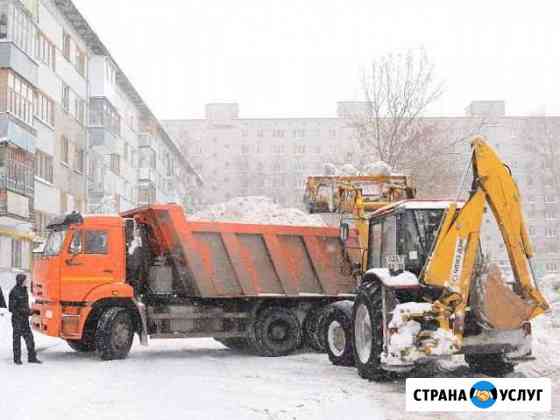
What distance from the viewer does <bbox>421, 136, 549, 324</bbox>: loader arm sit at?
10.8 m

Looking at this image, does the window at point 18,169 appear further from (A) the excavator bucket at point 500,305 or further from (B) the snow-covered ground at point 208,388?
(A) the excavator bucket at point 500,305

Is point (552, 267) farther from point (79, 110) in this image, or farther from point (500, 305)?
point (500, 305)

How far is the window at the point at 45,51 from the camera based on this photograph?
109ft

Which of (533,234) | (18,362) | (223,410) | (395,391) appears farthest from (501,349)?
(533,234)

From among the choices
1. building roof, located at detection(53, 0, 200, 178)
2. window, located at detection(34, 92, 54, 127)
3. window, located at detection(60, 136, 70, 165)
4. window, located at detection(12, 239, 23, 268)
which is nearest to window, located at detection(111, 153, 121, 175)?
building roof, located at detection(53, 0, 200, 178)

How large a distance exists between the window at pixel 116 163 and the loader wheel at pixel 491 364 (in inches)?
1448

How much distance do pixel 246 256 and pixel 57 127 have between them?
22.9m

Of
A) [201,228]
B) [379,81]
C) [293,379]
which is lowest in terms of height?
[293,379]

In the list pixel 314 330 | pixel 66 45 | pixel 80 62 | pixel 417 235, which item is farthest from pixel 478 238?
pixel 80 62

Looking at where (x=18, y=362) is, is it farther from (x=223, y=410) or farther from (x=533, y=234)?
(x=533, y=234)

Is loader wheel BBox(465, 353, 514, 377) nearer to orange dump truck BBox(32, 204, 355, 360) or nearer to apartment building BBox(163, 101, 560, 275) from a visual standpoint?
orange dump truck BBox(32, 204, 355, 360)

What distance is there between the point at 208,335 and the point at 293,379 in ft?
11.9

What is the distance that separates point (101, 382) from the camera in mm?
11359

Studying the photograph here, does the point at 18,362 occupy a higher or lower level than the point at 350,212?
lower
